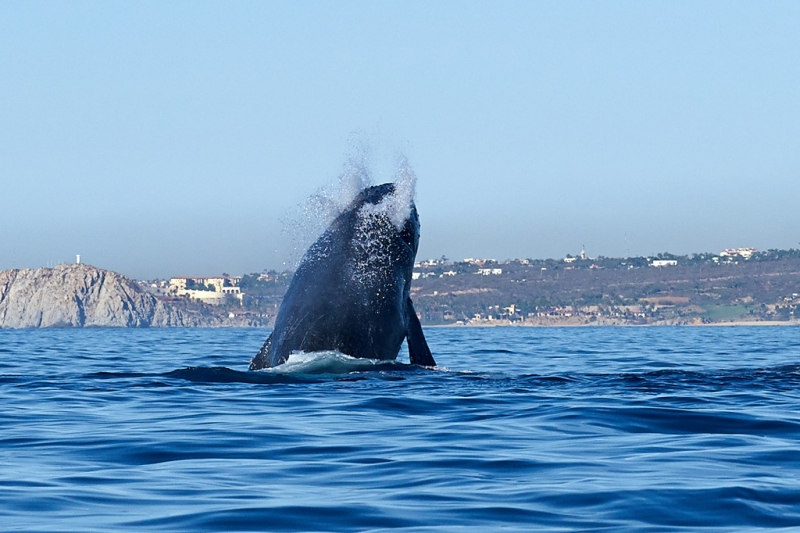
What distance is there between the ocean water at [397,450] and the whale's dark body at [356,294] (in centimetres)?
42

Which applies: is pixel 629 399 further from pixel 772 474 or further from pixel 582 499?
pixel 582 499

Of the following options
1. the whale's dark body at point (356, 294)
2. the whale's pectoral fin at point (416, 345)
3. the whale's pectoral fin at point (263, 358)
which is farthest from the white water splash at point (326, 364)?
the whale's pectoral fin at point (416, 345)

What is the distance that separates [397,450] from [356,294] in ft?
22.0

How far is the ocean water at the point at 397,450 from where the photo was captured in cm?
732

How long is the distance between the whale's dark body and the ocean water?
0.42 m

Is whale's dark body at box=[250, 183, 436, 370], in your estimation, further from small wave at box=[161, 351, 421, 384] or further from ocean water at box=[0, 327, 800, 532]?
ocean water at box=[0, 327, 800, 532]

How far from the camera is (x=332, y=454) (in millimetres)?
9844

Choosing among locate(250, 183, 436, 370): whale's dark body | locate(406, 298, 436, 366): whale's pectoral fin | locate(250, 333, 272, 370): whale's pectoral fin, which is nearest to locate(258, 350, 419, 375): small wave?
locate(250, 183, 436, 370): whale's dark body

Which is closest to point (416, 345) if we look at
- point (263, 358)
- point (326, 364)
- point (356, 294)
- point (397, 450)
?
point (356, 294)

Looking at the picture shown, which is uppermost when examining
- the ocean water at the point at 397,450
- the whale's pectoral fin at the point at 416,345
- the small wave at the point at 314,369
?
the whale's pectoral fin at the point at 416,345

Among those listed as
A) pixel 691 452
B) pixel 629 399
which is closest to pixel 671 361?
pixel 629 399

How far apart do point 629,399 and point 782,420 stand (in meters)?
2.09

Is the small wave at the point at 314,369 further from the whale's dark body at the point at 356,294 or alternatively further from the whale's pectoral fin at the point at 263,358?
the whale's pectoral fin at the point at 263,358

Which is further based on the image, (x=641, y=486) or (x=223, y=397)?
(x=223, y=397)
